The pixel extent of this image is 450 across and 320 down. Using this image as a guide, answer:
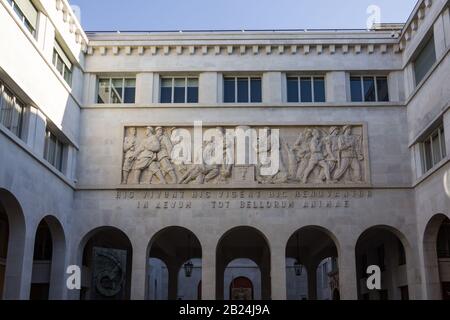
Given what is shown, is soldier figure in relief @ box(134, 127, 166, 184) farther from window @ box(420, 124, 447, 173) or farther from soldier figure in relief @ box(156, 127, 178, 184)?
window @ box(420, 124, 447, 173)

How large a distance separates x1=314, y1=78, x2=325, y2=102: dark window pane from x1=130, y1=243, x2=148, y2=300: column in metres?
11.3

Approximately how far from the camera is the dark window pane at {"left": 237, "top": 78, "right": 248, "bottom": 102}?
29125 millimetres

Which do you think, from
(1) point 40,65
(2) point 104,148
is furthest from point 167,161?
(1) point 40,65

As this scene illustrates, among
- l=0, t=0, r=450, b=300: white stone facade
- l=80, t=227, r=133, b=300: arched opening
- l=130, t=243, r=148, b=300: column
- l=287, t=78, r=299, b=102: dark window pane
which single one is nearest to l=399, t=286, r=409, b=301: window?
l=0, t=0, r=450, b=300: white stone facade

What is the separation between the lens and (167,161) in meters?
27.4

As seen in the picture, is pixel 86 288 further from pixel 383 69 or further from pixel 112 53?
pixel 383 69

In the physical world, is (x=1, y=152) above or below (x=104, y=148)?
below

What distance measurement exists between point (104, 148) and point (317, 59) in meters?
11.5

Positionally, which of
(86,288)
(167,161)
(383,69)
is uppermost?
(383,69)

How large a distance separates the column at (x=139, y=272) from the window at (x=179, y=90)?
24.9 feet

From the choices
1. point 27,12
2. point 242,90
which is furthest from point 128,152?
point 27,12

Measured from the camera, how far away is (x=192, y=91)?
29.2 m

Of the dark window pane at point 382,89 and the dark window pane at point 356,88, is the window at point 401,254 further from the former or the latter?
the dark window pane at point 356,88

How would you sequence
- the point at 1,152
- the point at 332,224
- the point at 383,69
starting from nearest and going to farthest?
1. the point at 1,152
2. the point at 332,224
3. the point at 383,69
